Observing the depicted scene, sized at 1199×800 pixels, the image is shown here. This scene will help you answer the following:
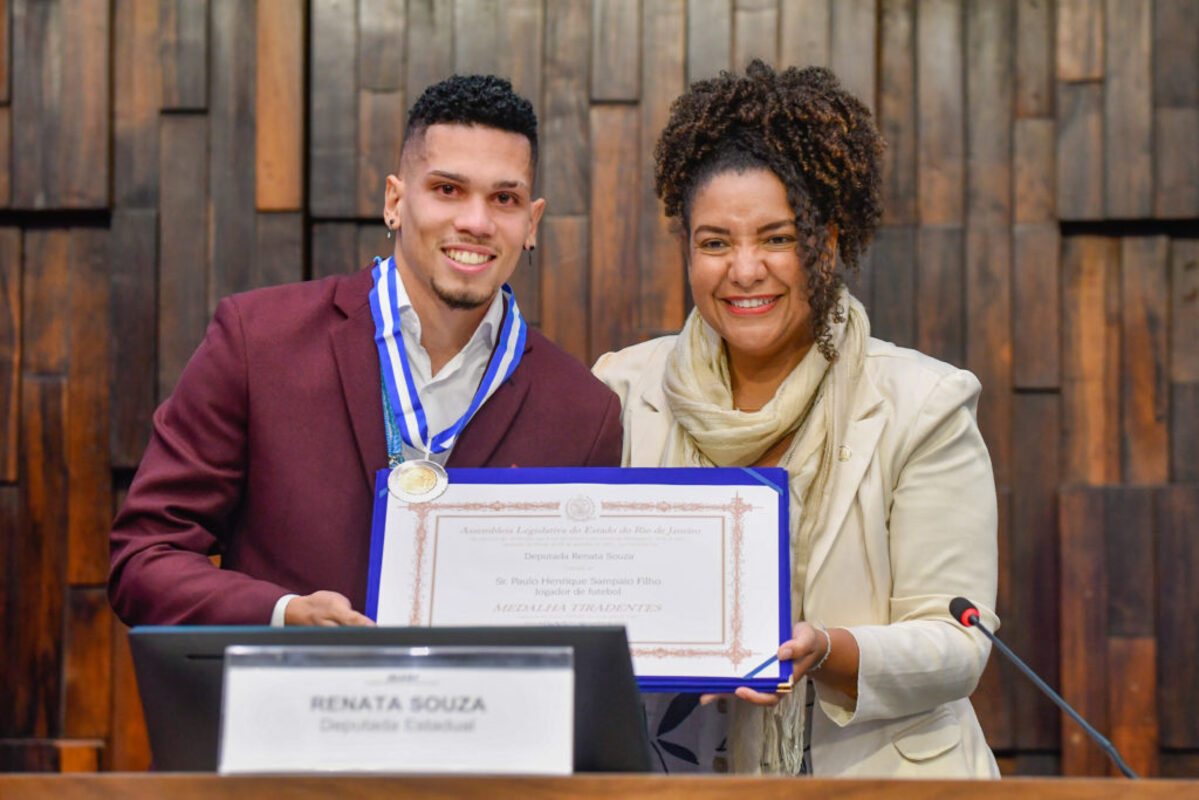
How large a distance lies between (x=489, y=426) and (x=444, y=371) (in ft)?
0.39

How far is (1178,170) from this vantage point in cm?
367

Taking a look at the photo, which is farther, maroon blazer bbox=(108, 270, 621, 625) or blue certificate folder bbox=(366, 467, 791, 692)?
maroon blazer bbox=(108, 270, 621, 625)

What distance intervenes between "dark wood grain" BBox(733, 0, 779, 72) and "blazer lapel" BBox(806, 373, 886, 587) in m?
1.41

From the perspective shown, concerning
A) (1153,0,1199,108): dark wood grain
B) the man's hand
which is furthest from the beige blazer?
(1153,0,1199,108): dark wood grain

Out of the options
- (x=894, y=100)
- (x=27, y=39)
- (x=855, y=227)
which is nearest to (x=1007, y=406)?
(x=894, y=100)

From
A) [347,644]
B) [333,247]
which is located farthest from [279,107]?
[347,644]

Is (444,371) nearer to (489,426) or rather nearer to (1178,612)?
(489,426)

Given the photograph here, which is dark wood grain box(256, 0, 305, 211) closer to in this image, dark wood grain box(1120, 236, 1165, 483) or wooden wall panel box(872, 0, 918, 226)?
wooden wall panel box(872, 0, 918, 226)

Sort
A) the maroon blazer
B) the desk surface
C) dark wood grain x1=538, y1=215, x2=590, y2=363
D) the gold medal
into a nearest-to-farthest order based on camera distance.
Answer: the desk surface, the gold medal, the maroon blazer, dark wood grain x1=538, y1=215, x2=590, y2=363

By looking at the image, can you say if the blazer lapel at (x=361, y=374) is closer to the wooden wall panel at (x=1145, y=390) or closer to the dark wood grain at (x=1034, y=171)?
the dark wood grain at (x=1034, y=171)

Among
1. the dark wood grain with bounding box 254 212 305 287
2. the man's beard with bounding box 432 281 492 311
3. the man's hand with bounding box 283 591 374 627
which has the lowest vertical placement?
the man's hand with bounding box 283 591 374 627

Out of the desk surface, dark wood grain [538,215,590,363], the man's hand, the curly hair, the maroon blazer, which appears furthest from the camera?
dark wood grain [538,215,590,363]

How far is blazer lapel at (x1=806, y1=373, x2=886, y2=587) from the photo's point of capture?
2463mm

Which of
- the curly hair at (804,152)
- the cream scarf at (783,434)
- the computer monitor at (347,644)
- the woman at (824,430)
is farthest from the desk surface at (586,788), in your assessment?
the curly hair at (804,152)
